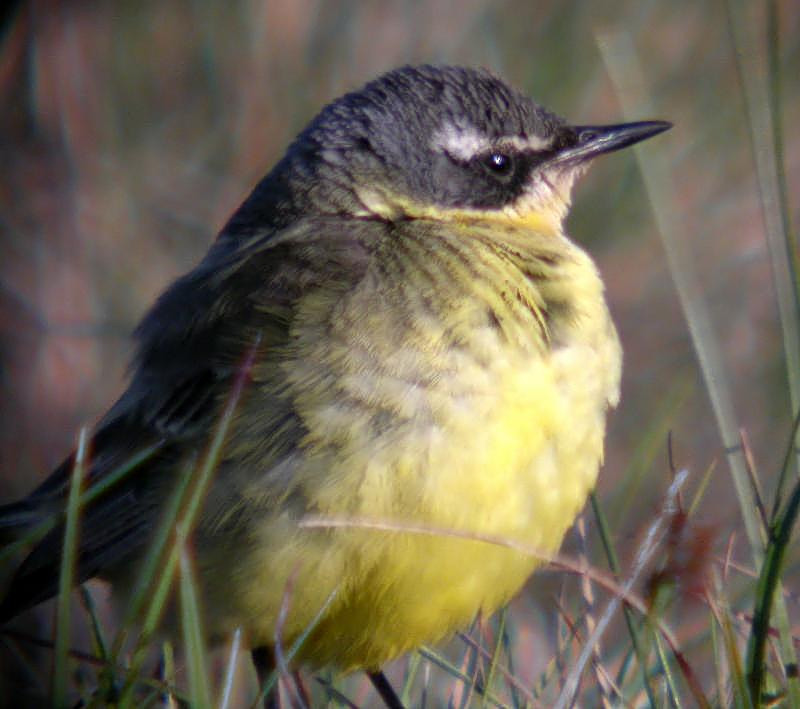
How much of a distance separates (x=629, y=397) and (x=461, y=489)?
383 centimetres

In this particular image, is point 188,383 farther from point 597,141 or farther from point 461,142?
point 597,141

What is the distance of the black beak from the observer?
14.7 feet

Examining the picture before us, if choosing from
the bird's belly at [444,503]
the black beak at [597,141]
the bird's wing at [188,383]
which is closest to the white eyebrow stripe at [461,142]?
the black beak at [597,141]

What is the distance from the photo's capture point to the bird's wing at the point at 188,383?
3.80 meters

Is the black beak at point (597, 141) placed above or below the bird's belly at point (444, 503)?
above

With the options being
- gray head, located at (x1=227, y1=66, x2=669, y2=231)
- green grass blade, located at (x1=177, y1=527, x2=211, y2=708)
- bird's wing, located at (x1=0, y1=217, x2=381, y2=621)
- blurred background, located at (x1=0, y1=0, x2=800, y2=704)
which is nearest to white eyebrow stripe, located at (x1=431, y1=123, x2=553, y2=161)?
gray head, located at (x1=227, y1=66, x2=669, y2=231)

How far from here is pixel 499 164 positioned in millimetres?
4391

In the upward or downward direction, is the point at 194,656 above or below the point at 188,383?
below

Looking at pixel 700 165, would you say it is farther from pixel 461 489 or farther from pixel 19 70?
pixel 461 489

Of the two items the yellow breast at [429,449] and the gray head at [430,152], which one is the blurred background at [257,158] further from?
the yellow breast at [429,449]

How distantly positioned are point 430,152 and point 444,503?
1326mm

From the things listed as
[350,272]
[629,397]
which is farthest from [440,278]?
[629,397]

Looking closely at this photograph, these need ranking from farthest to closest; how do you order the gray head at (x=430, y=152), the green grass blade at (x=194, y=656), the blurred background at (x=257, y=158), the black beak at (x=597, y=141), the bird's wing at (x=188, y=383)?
the blurred background at (x=257, y=158)
the black beak at (x=597, y=141)
the gray head at (x=430, y=152)
the bird's wing at (x=188, y=383)
the green grass blade at (x=194, y=656)

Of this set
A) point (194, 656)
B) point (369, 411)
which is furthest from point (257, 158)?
point (194, 656)
